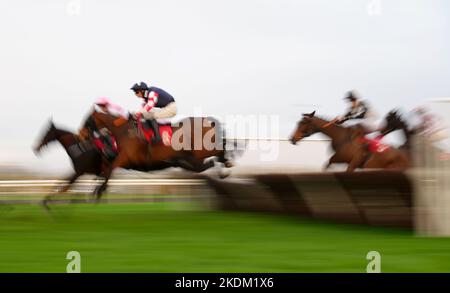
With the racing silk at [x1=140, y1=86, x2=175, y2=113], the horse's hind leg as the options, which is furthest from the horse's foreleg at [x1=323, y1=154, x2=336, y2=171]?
the racing silk at [x1=140, y1=86, x2=175, y2=113]

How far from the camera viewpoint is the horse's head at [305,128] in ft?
28.6

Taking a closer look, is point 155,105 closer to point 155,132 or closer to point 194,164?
point 155,132

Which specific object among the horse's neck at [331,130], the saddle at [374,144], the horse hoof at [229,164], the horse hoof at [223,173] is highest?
the horse's neck at [331,130]

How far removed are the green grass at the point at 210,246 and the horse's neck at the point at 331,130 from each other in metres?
1.58

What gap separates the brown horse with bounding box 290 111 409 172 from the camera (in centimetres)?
803

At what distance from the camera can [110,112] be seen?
7746mm

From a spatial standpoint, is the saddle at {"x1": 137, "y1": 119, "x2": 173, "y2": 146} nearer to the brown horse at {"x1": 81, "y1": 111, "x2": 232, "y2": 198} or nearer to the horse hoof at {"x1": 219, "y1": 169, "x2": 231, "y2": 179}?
the brown horse at {"x1": 81, "y1": 111, "x2": 232, "y2": 198}

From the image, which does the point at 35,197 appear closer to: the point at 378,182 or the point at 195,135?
the point at 195,135

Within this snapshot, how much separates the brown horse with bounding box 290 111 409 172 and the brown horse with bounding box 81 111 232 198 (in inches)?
55.1

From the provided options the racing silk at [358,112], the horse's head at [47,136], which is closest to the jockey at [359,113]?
the racing silk at [358,112]

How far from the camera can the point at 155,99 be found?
7.45m

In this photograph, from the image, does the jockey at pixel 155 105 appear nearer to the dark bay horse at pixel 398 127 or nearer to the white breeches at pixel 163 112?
the white breeches at pixel 163 112
